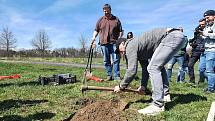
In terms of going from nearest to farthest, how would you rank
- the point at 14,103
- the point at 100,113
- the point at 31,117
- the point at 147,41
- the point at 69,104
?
the point at 100,113 → the point at 31,117 → the point at 147,41 → the point at 69,104 → the point at 14,103

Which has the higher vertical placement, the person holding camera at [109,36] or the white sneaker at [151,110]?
the person holding camera at [109,36]

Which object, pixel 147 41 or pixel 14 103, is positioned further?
pixel 14 103

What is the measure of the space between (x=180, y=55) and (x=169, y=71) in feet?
2.72

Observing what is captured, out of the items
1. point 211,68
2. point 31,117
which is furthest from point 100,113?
point 211,68

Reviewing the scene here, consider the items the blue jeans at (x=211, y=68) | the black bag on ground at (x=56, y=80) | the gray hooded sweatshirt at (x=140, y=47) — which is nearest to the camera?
the gray hooded sweatshirt at (x=140, y=47)

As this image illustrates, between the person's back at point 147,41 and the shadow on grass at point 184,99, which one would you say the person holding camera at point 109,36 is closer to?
the shadow on grass at point 184,99

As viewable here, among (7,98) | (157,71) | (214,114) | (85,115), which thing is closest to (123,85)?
(157,71)

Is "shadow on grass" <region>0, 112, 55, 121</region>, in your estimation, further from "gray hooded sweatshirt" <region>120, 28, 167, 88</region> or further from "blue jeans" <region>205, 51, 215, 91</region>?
"blue jeans" <region>205, 51, 215, 91</region>

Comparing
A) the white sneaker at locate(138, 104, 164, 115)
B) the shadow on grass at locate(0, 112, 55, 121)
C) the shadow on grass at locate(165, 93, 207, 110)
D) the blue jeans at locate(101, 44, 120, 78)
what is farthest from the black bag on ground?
the white sneaker at locate(138, 104, 164, 115)

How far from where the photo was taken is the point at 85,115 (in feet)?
21.1

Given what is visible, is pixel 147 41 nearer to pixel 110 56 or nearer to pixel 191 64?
pixel 110 56

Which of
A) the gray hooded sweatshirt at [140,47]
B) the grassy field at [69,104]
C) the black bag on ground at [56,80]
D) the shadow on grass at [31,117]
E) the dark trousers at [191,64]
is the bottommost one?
the shadow on grass at [31,117]

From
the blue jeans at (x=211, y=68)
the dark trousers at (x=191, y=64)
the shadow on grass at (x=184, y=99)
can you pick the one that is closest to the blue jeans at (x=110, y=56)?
the dark trousers at (x=191, y=64)

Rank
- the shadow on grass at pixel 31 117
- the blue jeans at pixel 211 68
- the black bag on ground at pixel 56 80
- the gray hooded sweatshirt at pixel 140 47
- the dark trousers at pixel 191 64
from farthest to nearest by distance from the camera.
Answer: the dark trousers at pixel 191 64 → the black bag on ground at pixel 56 80 → the blue jeans at pixel 211 68 → the gray hooded sweatshirt at pixel 140 47 → the shadow on grass at pixel 31 117
